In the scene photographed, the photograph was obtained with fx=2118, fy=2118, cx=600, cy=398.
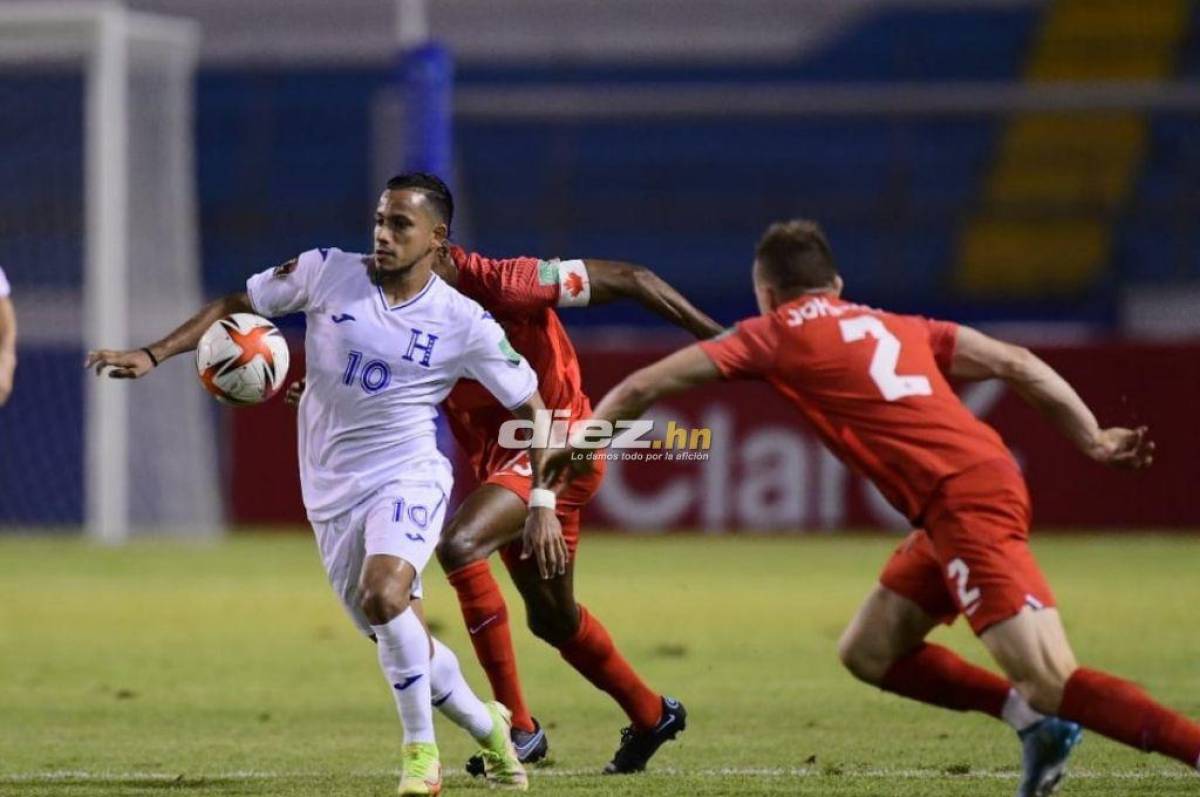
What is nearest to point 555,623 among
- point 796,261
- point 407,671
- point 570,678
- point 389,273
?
point 407,671

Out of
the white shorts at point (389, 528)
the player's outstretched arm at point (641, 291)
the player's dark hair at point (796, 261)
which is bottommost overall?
the white shorts at point (389, 528)

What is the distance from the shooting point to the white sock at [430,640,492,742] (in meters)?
7.13

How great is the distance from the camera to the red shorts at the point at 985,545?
6062mm

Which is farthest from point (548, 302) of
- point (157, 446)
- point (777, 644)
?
point (157, 446)

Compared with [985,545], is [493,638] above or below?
below

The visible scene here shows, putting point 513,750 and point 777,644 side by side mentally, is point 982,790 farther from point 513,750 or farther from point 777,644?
point 777,644

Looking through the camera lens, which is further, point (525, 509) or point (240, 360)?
point (525, 509)

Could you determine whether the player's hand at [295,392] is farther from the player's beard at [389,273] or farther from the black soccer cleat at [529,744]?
the black soccer cleat at [529,744]

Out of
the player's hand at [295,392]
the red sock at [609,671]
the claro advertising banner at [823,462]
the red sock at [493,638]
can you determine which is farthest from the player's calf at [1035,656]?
the claro advertising banner at [823,462]

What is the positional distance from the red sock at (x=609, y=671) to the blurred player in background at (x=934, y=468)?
51.9 inches

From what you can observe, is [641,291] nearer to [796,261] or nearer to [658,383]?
[796,261]

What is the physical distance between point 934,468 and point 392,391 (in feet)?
6.23

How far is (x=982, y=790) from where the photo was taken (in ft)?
23.0

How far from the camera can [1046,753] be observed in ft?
20.4
